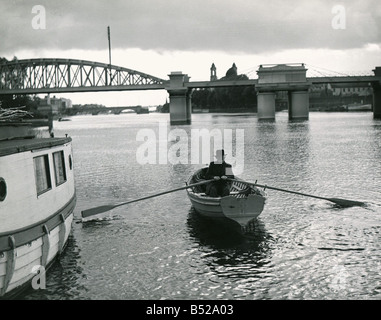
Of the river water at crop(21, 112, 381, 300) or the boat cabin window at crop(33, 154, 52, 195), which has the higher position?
the boat cabin window at crop(33, 154, 52, 195)

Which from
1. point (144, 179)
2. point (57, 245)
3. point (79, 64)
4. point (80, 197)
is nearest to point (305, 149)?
point (144, 179)

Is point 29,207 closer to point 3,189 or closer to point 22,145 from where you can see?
point 3,189

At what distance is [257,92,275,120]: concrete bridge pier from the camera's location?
135 m

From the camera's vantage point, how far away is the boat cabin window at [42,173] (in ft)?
47.3

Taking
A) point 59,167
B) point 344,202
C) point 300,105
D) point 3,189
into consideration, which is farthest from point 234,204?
point 300,105

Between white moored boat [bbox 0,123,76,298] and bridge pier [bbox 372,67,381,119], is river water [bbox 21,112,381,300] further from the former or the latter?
bridge pier [bbox 372,67,381,119]

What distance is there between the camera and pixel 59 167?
16906mm

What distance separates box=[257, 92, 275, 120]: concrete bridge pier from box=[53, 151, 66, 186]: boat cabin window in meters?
119

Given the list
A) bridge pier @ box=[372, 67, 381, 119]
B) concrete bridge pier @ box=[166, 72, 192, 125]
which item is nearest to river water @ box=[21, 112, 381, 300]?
concrete bridge pier @ box=[166, 72, 192, 125]

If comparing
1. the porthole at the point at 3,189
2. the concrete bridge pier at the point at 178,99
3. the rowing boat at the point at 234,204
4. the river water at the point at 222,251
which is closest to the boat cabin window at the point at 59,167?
the river water at the point at 222,251

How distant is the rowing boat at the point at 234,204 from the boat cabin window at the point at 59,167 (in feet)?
17.4

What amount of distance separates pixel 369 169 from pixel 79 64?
15239 cm

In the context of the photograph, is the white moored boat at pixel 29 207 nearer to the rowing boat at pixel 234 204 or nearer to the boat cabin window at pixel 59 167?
the boat cabin window at pixel 59 167

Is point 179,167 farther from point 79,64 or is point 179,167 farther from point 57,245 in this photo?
point 79,64
